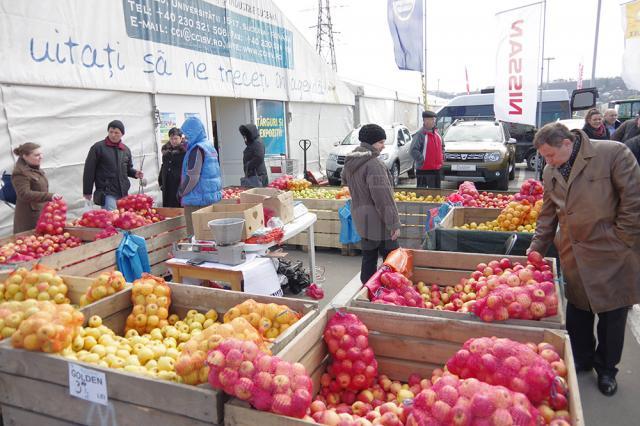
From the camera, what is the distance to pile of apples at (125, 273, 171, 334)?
3.15 metres

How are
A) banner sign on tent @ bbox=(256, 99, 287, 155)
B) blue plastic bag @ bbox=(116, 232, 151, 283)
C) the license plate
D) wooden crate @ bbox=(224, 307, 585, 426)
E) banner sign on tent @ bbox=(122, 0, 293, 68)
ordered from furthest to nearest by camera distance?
banner sign on tent @ bbox=(256, 99, 287, 155) < the license plate < banner sign on tent @ bbox=(122, 0, 293, 68) < blue plastic bag @ bbox=(116, 232, 151, 283) < wooden crate @ bbox=(224, 307, 585, 426)

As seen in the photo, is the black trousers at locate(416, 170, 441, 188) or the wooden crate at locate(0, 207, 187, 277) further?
the black trousers at locate(416, 170, 441, 188)

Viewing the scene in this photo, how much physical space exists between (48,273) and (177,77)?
794 centimetres

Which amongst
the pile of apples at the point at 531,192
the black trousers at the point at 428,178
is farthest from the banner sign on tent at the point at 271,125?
the pile of apples at the point at 531,192

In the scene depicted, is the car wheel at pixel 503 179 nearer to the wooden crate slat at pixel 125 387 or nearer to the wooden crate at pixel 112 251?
the wooden crate at pixel 112 251

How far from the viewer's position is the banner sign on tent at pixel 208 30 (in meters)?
9.69

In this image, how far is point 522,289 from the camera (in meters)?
2.83

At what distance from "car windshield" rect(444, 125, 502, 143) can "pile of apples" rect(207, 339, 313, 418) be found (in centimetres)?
1265

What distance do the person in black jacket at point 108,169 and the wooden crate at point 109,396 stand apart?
3.73m

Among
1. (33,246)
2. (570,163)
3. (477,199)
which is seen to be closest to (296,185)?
(477,199)

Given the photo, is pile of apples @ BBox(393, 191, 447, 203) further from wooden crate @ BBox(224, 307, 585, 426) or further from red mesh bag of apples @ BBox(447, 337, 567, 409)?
red mesh bag of apples @ BBox(447, 337, 567, 409)

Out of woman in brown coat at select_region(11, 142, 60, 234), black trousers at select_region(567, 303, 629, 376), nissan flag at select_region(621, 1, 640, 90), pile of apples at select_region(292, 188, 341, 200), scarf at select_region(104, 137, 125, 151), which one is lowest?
black trousers at select_region(567, 303, 629, 376)

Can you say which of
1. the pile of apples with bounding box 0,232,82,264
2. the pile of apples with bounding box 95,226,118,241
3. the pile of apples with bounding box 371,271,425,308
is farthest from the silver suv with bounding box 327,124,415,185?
the pile of apples with bounding box 371,271,425,308

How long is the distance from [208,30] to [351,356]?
1106 centimetres
